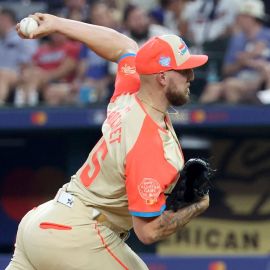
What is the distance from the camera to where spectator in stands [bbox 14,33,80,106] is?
872 cm

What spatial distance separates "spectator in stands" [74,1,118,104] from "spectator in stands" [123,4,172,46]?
0.63ft

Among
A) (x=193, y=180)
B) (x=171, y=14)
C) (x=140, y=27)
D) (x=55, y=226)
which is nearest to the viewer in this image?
(x=193, y=180)

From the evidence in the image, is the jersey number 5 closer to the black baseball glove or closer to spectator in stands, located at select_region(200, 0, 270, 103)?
the black baseball glove

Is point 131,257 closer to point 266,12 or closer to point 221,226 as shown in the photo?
point 221,226

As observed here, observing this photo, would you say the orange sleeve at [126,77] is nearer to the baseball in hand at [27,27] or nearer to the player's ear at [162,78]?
the player's ear at [162,78]

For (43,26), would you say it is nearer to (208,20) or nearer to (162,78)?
(162,78)

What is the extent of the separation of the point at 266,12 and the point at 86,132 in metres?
2.14

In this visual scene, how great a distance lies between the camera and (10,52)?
917 centimetres

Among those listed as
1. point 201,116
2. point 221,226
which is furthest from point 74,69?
point 221,226

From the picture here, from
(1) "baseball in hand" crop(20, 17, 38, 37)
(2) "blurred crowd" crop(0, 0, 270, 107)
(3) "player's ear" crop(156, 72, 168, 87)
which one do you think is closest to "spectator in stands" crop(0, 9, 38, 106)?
(2) "blurred crowd" crop(0, 0, 270, 107)

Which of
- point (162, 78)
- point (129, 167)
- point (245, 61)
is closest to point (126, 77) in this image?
point (162, 78)

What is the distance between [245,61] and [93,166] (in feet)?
13.3

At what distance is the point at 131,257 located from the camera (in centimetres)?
468

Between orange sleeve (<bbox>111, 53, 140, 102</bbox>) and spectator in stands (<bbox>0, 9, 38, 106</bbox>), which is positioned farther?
spectator in stands (<bbox>0, 9, 38, 106</bbox>)
